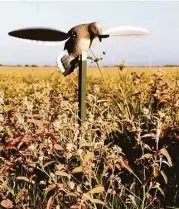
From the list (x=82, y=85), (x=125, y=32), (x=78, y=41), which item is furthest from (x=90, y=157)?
(x=125, y=32)

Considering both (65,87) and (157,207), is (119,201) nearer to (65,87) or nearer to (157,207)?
(157,207)

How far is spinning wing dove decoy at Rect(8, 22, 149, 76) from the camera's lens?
8.46 feet

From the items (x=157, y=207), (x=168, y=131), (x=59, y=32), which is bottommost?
(x=157, y=207)

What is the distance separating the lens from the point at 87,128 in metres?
2.36

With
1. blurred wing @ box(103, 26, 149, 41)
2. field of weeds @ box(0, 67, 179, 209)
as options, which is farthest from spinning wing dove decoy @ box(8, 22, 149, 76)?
field of weeds @ box(0, 67, 179, 209)

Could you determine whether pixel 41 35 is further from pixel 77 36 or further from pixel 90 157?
pixel 90 157

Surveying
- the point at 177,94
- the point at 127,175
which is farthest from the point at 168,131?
the point at 177,94

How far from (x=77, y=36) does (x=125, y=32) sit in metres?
0.29

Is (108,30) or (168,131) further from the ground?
(108,30)

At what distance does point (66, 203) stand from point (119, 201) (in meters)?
0.30

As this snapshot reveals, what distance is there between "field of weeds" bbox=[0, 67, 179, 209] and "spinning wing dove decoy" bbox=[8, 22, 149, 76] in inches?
8.9

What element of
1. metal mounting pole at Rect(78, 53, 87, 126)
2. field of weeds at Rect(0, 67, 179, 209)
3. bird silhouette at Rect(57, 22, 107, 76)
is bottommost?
field of weeds at Rect(0, 67, 179, 209)

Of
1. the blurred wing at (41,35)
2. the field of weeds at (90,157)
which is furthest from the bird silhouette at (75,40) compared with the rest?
the field of weeds at (90,157)

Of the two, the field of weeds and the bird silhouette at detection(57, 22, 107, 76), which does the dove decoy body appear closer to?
the bird silhouette at detection(57, 22, 107, 76)
